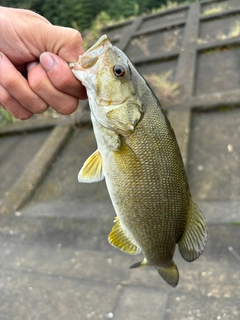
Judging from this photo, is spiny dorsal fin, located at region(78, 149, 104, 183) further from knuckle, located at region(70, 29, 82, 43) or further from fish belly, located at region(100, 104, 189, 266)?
knuckle, located at region(70, 29, 82, 43)

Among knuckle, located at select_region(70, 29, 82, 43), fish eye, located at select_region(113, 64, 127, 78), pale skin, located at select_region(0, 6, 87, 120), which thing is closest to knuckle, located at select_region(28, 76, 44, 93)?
pale skin, located at select_region(0, 6, 87, 120)

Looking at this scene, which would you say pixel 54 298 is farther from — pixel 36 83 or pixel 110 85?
pixel 110 85

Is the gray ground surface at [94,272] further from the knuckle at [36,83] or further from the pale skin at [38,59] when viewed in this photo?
the knuckle at [36,83]

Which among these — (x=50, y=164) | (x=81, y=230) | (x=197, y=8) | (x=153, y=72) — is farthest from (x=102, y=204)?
(x=197, y=8)

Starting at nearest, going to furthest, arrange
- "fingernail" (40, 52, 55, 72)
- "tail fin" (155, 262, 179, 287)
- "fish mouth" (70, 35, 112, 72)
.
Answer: "fish mouth" (70, 35, 112, 72)
"fingernail" (40, 52, 55, 72)
"tail fin" (155, 262, 179, 287)

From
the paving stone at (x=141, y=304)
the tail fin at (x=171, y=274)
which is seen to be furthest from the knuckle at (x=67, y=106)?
the paving stone at (x=141, y=304)

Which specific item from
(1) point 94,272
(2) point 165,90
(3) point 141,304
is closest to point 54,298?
(1) point 94,272
